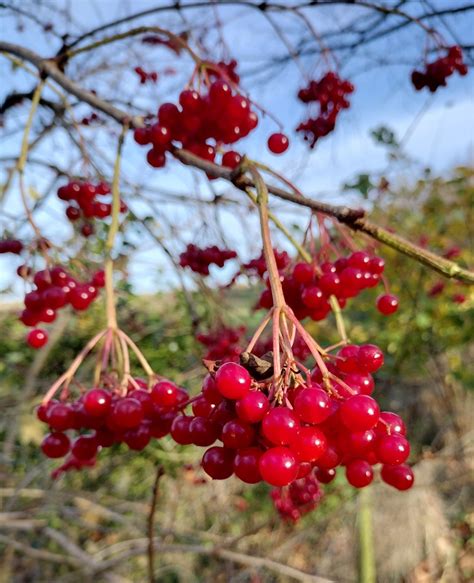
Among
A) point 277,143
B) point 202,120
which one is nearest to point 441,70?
point 277,143

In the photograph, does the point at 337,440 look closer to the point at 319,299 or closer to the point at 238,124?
the point at 319,299

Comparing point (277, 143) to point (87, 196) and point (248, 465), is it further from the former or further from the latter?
point (248, 465)

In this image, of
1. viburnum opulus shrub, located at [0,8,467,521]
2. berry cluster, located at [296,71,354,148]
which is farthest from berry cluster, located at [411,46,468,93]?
viburnum opulus shrub, located at [0,8,467,521]

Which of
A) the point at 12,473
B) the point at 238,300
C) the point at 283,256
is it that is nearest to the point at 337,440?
the point at 283,256

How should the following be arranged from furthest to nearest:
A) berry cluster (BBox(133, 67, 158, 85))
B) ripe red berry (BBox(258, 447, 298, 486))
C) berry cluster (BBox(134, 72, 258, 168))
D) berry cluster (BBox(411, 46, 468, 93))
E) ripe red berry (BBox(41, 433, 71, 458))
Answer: berry cluster (BBox(133, 67, 158, 85)) < berry cluster (BBox(411, 46, 468, 93)) < berry cluster (BBox(134, 72, 258, 168)) < ripe red berry (BBox(41, 433, 71, 458)) < ripe red berry (BBox(258, 447, 298, 486))

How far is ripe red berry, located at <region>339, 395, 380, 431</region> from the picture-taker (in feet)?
2.02

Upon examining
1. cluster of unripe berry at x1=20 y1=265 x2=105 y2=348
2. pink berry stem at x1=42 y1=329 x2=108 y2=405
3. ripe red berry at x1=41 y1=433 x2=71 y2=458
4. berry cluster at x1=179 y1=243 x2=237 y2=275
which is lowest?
ripe red berry at x1=41 y1=433 x2=71 y2=458

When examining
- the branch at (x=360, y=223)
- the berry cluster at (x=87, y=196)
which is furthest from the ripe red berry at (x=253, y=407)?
the berry cluster at (x=87, y=196)

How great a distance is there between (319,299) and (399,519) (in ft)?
12.0

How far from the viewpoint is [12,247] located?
141 cm

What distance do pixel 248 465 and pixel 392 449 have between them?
0.18 meters

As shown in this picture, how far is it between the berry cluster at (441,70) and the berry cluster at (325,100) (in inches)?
13.3

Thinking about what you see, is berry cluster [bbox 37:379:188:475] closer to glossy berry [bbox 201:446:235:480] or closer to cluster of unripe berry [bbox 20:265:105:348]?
glossy berry [bbox 201:446:235:480]

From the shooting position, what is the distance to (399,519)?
408 cm
